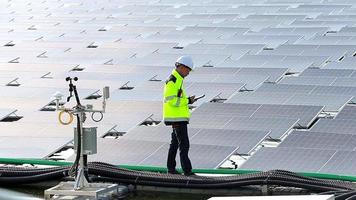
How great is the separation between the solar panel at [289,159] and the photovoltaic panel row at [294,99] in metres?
3.86

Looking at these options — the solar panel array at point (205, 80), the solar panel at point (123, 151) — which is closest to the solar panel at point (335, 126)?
the solar panel array at point (205, 80)

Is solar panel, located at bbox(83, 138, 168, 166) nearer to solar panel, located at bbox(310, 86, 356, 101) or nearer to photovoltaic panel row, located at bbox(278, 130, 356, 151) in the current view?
photovoltaic panel row, located at bbox(278, 130, 356, 151)

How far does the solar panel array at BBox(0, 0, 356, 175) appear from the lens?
58.4 feet

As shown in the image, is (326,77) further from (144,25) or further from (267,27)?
(144,25)

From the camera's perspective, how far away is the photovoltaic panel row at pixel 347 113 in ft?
63.8

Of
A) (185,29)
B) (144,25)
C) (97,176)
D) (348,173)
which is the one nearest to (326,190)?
(348,173)

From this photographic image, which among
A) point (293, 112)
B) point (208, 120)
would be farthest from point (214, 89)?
point (293, 112)

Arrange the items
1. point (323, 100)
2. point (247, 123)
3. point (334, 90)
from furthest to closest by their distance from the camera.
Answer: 1. point (334, 90)
2. point (323, 100)
3. point (247, 123)

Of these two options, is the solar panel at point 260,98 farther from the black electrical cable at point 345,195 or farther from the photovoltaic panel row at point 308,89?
the black electrical cable at point 345,195

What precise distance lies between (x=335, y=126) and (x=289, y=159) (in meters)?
2.39

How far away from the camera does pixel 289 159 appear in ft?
54.7

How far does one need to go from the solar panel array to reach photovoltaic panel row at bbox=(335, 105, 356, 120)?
0.02m

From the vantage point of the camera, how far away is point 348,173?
1566 centimetres

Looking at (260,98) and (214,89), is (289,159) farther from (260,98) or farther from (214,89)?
(214,89)
